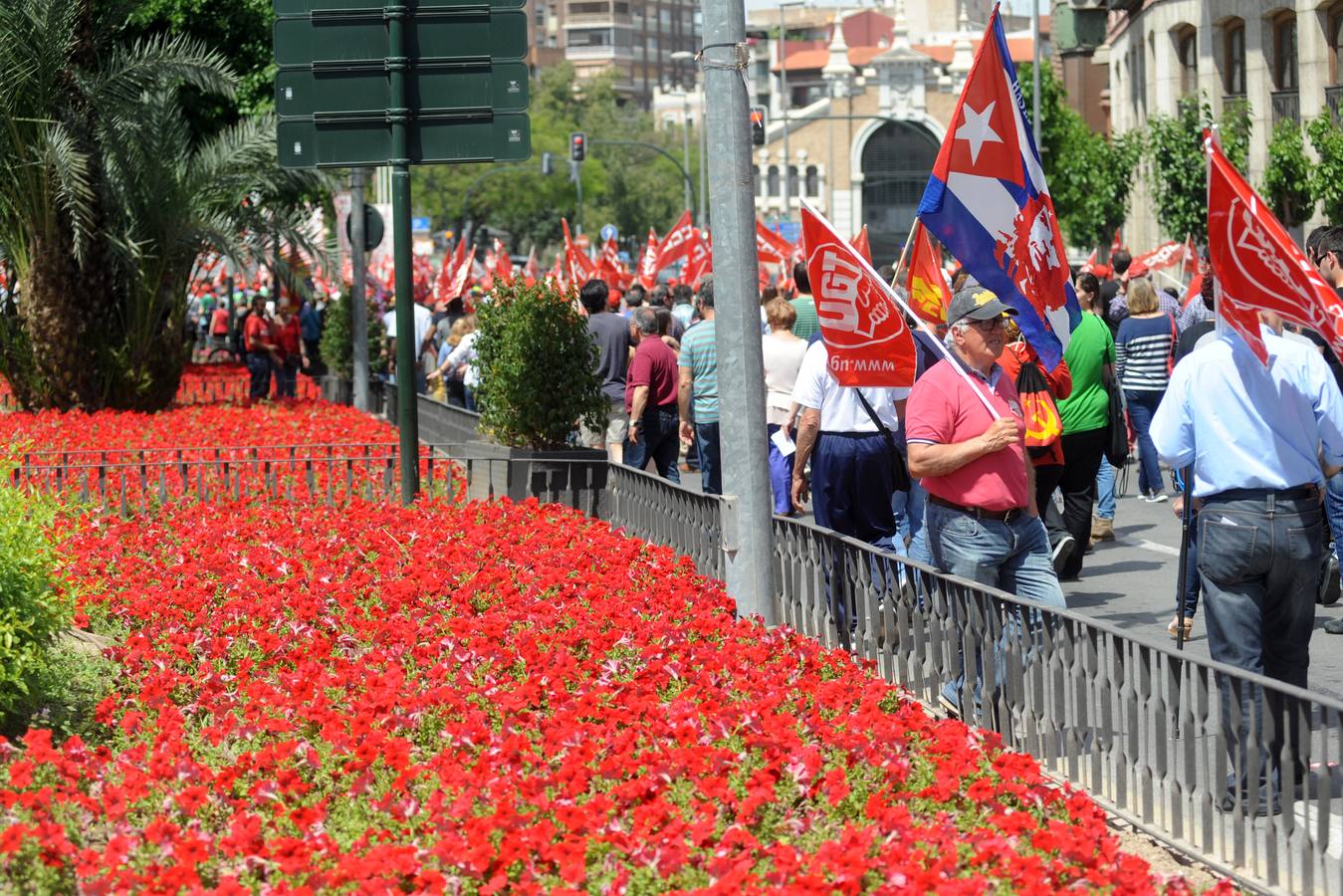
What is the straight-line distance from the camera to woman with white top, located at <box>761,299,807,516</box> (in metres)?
11.8

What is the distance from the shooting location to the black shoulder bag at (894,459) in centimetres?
964

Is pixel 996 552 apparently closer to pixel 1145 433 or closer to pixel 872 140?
pixel 1145 433

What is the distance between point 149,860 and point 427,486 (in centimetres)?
815

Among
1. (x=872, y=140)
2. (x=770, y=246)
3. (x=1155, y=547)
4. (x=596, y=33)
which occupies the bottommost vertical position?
(x=1155, y=547)

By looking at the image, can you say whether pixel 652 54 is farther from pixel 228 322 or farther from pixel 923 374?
pixel 923 374

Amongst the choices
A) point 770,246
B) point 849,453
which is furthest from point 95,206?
point 849,453

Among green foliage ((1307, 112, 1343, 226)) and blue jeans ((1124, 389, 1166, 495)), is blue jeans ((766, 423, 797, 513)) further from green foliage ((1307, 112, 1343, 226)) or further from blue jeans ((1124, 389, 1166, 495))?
green foliage ((1307, 112, 1343, 226))

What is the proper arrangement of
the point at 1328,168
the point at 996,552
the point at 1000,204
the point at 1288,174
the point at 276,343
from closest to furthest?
the point at 996,552, the point at 1000,204, the point at 276,343, the point at 1328,168, the point at 1288,174

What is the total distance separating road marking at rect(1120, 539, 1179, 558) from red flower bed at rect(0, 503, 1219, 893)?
497cm

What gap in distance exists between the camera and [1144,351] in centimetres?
1519

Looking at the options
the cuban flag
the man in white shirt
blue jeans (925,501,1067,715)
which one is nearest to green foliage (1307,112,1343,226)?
the man in white shirt

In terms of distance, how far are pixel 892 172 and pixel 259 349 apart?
345 feet

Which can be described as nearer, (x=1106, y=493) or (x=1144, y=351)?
(x=1106, y=493)

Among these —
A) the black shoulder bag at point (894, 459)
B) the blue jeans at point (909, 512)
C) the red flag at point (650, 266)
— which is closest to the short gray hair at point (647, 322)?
the blue jeans at point (909, 512)
